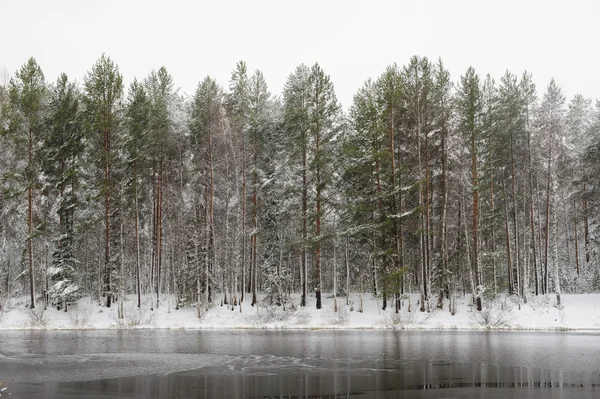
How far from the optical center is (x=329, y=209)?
3772 cm

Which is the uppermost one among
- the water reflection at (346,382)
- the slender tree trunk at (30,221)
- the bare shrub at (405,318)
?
the slender tree trunk at (30,221)

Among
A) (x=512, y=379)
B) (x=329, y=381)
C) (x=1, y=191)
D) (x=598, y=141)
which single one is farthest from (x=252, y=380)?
(x=598, y=141)

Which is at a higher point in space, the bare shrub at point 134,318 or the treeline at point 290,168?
the treeline at point 290,168

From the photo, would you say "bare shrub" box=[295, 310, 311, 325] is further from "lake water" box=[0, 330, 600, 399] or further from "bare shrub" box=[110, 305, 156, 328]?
"bare shrub" box=[110, 305, 156, 328]

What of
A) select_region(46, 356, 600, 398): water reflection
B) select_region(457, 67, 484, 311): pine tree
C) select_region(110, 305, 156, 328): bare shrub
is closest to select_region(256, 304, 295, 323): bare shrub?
select_region(110, 305, 156, 328): bare shrub

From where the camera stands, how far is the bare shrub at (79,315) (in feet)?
104

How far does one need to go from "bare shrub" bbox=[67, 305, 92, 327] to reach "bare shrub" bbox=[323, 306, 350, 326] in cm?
1486

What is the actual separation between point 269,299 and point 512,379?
25.8m

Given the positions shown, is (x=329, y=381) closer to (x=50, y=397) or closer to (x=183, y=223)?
(x=50, y=397)

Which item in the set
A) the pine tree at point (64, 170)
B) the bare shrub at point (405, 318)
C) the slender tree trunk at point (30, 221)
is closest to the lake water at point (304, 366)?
the bare shrub at point (405, 318)

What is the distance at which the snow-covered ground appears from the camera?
3069 cm

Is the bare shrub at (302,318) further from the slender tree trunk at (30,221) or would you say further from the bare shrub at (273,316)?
the slender tree trunk at (30,221)

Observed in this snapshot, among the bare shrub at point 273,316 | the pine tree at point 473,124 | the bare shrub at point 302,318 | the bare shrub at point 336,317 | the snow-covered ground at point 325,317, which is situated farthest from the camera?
the pine tree at point 473,124

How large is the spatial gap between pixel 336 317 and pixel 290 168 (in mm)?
10753
